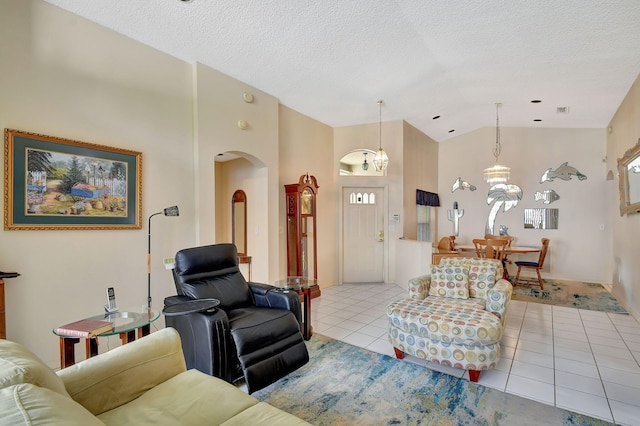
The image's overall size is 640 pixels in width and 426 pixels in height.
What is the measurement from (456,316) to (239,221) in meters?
3.77

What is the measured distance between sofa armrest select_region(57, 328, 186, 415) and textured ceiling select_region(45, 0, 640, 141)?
2686mm

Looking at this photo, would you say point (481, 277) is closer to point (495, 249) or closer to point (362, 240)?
point (495, 249)

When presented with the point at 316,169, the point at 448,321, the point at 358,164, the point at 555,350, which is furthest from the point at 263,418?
the point at 358,164

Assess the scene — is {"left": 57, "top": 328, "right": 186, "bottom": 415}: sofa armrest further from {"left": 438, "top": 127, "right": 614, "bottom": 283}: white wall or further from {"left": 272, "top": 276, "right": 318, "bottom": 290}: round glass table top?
{"left": 438, "top": 127, "right": 614, "bottom": 283}: white wall

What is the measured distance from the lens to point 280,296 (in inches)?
113

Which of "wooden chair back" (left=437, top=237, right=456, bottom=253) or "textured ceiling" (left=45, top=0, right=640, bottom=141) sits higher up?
"textured ceiling" (left=45, top=0, right=640, bottom=141)

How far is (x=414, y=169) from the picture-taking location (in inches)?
256

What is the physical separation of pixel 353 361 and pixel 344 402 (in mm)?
639

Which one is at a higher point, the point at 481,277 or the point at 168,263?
the point at 168,263

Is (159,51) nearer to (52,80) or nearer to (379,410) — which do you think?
(52,80)

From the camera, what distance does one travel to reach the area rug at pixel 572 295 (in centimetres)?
464

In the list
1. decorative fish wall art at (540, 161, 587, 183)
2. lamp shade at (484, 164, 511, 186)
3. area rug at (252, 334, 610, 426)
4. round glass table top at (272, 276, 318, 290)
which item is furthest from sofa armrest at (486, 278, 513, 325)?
decorative fish wall art at (540, 161, 587, 183)

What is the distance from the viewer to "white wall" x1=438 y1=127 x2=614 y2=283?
6.19 m

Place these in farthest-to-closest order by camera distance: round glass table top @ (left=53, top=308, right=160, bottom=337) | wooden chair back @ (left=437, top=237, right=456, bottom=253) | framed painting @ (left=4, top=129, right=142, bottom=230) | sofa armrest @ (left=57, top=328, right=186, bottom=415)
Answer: wooden chair back @ (left=437, top=237, right=456, bottom=253) → framed painting @ (left=4, top=129, right=142, bottom=230) → round glass table top @ (left=53, top=308, right=160, bottom=337) → sofa armrest @ (left=57, top=328, right=186, bottom=415)
